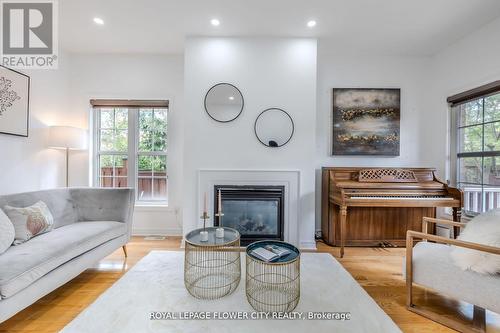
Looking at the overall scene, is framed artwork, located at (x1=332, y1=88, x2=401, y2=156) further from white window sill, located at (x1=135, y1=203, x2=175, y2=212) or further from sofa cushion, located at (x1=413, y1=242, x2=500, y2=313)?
white window sill, located at (x1=135, y1=203, x2=175, y2=212)

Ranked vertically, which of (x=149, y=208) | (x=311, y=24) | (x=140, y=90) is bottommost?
(x=149, y=208)

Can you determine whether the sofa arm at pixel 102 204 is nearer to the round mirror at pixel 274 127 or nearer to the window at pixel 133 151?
the window at pixel 133 151

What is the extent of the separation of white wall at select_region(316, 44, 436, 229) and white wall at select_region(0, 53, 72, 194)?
3.71 meters

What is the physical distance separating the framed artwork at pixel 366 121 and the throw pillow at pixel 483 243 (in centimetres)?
183

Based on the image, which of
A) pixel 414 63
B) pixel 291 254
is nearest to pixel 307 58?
pixel 414 63

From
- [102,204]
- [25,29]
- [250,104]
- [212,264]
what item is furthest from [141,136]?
[212,264]

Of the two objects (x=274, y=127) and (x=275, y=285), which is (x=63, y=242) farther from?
(x=274, y=127)

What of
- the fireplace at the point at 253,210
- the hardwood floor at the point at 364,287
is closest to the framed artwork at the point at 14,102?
the hardwood floor at the point at 364,287

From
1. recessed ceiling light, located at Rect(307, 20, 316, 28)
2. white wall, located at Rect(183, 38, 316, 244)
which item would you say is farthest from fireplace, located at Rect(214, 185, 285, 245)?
recessed ceiling light, located at Rect(307, 20, 316, 28)

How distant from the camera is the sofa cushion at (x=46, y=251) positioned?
143 cm

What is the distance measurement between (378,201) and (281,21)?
2350 mm

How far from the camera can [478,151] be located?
2840 mm

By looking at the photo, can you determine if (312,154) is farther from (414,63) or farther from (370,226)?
(414,63)

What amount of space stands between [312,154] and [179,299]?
2.20 metres
